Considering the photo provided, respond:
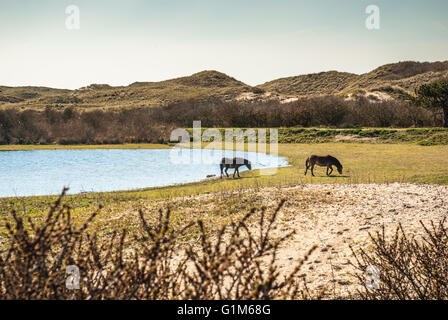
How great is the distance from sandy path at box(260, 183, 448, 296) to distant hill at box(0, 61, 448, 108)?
2834 inches

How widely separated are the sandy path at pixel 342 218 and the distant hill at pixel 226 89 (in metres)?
72.0

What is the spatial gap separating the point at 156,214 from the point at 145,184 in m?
10.5

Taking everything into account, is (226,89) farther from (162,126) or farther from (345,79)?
(345,79)

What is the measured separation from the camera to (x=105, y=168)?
3130cm

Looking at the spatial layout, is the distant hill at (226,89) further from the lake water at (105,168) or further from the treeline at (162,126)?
the lake water at (105,168)

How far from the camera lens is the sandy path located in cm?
823

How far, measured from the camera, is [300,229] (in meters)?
11.0

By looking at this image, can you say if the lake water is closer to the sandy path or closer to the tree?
the sandy path

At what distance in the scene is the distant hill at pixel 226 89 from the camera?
112312mm

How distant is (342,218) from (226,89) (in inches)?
4526

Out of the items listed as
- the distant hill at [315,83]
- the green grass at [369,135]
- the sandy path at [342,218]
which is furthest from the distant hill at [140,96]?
the sandy path at [342,218]
